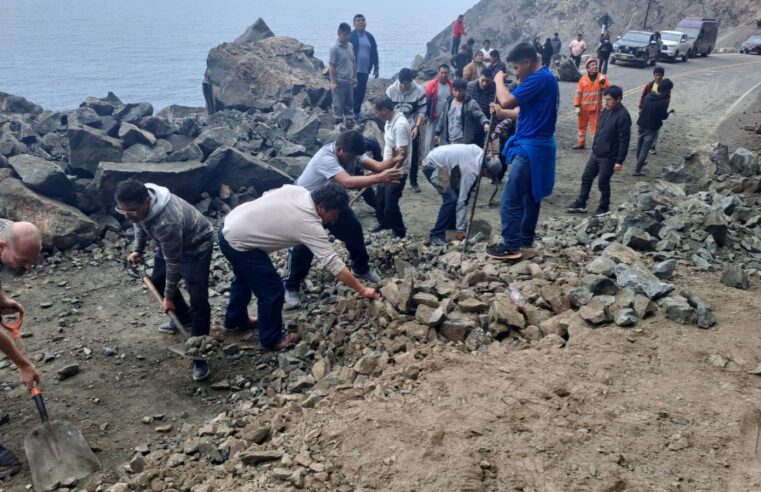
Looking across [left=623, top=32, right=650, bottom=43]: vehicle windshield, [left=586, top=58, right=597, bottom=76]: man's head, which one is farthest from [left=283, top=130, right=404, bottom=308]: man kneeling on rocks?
[left=623, top=32, right=650, bottom=43]: vehicle windshield

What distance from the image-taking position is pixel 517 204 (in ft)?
18.0

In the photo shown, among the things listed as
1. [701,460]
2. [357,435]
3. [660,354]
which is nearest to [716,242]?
[660,354]

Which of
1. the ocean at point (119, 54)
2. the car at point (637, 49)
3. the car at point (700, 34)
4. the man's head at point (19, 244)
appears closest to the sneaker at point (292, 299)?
the man's head at point (19, 244)

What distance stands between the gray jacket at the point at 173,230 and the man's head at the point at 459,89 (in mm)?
4378

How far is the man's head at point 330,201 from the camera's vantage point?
4.43m

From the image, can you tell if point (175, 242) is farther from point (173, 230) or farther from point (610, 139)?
point (610, 139)

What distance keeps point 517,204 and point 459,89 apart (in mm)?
3145

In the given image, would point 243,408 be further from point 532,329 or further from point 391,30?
point 391,30

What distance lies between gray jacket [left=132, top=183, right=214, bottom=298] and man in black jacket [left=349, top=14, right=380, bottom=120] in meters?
7.87

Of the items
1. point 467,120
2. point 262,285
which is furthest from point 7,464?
point 467,120

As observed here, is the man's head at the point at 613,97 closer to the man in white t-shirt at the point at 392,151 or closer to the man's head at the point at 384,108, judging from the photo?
the man in white t-shirt at the point at 392,151

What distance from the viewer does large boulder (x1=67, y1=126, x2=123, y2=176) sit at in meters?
8.59

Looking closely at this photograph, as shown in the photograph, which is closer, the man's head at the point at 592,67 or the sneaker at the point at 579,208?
the sneaker at the point at 579,208

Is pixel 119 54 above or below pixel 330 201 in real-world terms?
above
